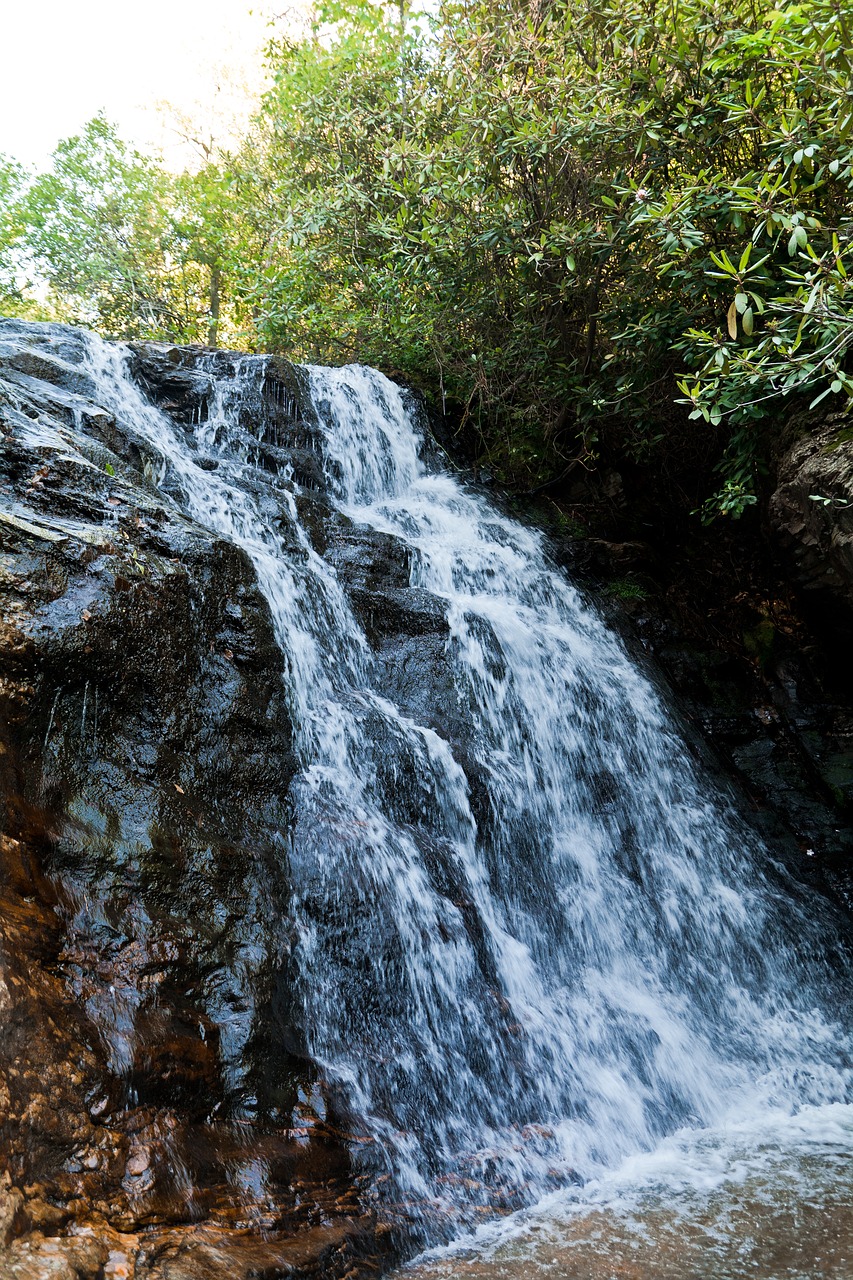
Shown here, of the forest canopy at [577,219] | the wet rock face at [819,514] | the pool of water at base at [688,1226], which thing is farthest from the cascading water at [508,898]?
the forest canopy at [577,219]

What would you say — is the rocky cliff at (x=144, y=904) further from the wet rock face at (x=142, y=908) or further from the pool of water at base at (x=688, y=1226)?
the pool of water at base at (x=688, y=1226)

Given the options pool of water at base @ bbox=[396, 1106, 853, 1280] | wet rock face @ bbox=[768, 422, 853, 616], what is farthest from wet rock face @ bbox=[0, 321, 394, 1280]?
Result: wet rock face @ bbox=[768, 422, 853, 616]

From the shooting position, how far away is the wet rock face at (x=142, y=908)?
2.75 meters

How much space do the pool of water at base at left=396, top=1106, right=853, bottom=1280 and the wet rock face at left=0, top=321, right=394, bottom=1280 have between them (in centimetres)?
59

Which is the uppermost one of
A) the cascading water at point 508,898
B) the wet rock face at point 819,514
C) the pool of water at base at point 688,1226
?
the wet rock face at point 819,514

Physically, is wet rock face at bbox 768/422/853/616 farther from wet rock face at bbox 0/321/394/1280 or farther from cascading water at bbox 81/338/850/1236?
wet rock face at bbox 0/321/394/1280

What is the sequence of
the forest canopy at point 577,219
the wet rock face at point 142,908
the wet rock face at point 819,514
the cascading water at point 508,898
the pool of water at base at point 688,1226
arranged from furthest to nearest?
the wet rock face at point 819,514
the forest canopy at point 577,219
the cascading water at point 508,898
the pool of water at base at point 688,1226
the wet rock face at point 142,908

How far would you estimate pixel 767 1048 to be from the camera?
5.17 metres

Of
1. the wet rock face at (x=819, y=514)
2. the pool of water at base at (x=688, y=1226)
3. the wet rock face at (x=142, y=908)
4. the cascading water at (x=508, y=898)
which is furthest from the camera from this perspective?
the wet rock face at (x=819, y=514)

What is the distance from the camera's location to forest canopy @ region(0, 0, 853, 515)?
5320 mm

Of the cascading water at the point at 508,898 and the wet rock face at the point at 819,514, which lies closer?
the cascading water at the point at 508,898

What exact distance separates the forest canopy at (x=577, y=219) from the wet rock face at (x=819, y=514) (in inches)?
15.8

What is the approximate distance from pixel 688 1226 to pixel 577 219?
26.5ft

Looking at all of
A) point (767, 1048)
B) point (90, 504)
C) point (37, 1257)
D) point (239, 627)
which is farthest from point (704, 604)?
point (37, 1257)
